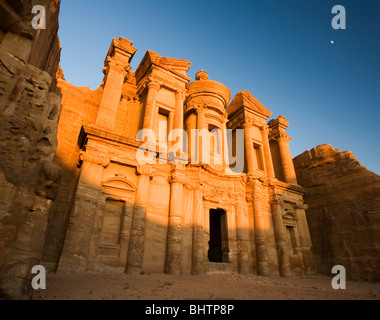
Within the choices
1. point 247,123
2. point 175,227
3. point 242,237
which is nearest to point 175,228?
point 175,227

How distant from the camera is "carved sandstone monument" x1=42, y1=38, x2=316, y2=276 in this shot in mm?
9164

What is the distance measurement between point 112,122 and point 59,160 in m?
2.95

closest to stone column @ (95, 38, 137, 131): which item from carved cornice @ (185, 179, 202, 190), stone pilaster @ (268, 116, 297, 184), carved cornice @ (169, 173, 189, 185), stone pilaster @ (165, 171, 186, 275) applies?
carved cornice @ (169, 173, 189, 185)

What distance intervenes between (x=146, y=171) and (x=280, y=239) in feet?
30.6

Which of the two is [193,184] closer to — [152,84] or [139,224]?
[139,224]

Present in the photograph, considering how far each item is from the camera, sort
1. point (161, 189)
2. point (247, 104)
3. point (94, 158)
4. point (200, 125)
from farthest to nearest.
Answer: point (247, 104) < point (200, 125) < point (161, 189) < point (94, 158)

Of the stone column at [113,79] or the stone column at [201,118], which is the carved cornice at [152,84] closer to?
the stone column at [113,79]

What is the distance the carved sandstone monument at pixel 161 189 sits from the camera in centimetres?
916

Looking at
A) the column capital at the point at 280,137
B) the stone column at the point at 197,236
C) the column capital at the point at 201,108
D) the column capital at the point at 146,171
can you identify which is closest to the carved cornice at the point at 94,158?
the column capital at the point at 146,171

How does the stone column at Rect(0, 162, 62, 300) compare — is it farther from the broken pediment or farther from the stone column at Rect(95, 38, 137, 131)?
the broken pediment

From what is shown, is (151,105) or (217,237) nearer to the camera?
(151,105)

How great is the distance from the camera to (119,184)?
10.3 metres
